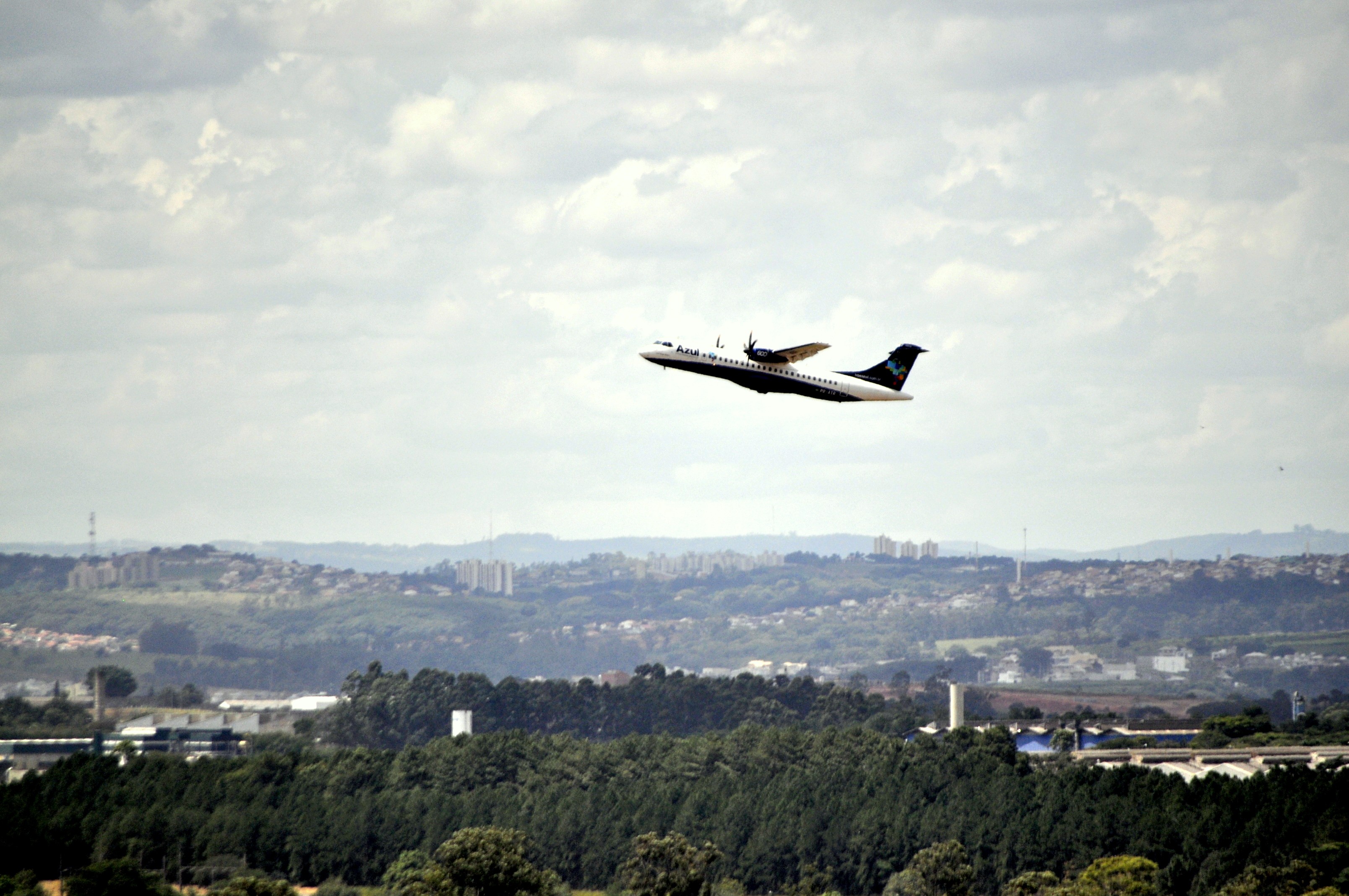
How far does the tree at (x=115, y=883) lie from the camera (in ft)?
323

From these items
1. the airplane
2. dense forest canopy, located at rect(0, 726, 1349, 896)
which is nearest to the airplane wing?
the airplane

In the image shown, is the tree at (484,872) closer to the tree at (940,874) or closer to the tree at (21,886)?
the tree at (21,886)

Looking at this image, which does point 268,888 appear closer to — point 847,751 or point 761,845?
point 761,845

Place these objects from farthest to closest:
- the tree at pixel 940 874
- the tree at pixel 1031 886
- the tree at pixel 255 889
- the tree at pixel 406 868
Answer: the tree at pixel 406 868 < the tree at pixel 940 874 < the tree at pixel 1031 886 < the tree at pixel 255 889

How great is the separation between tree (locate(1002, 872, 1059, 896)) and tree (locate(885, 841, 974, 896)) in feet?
8.96

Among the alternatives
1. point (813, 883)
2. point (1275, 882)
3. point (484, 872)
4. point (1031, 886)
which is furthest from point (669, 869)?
point (1275, 882)

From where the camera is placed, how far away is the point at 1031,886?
97125mm

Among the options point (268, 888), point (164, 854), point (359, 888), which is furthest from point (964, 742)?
point (268, 888)

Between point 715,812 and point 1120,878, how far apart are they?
41798 millimetres

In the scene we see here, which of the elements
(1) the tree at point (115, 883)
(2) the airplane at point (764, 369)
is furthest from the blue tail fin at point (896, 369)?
(1) the tree at point (115, 883)

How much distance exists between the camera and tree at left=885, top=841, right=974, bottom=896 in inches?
4188

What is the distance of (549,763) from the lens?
16000 centimetres

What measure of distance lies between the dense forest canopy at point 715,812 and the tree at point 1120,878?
163cm

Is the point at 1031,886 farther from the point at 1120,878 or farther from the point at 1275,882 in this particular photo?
the point at 1275,882
